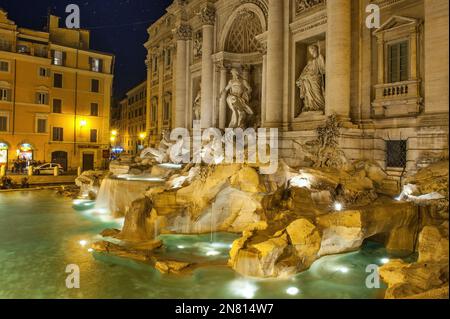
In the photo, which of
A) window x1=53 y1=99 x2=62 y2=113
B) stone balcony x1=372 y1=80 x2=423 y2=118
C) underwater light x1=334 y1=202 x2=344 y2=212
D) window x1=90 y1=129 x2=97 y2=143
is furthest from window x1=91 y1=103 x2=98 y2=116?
underwater light x1=334 y1=202 x2=344 y2=212

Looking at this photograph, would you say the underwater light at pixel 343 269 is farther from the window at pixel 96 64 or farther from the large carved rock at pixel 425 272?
the window at pixel 96 64

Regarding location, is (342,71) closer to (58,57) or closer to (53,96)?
(53,96)

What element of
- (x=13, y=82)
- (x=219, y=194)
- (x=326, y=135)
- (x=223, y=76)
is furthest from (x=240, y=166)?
(x=13, y=82)

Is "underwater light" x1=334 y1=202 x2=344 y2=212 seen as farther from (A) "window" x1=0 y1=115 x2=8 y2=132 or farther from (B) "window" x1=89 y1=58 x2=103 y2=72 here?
(B) "window" x1=89 y1=58 x2=103 y2=72

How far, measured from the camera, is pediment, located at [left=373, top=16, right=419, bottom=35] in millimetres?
10203

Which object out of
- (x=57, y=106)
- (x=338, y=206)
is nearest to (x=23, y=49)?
(x=57, y=106)

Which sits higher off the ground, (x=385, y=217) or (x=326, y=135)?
(x=326, y=135)

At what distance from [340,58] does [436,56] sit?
2.81 metres

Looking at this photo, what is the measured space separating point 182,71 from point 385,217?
1667 centimetres

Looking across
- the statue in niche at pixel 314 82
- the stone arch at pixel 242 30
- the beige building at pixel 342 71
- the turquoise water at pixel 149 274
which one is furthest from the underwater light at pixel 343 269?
the stone arch at pixel 242 30

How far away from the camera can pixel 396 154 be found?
10648mm
